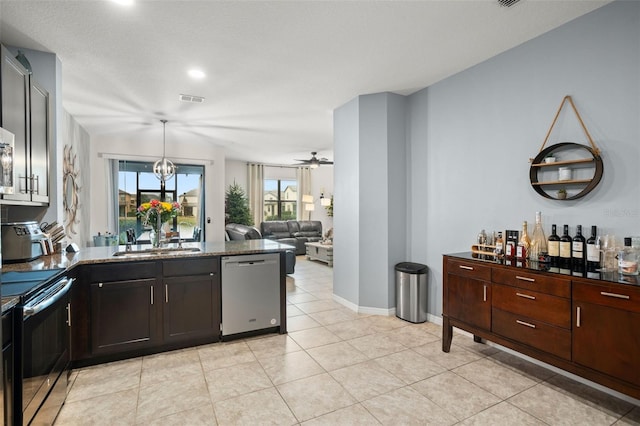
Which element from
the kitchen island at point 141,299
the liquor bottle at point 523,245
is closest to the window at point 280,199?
the kitchen island at point 141,299

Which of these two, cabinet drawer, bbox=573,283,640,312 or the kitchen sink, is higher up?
the kitchen sink

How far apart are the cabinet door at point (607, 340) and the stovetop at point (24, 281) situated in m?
3.21

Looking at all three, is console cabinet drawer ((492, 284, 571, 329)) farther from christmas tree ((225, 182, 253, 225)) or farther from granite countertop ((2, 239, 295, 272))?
christmas tree ((225, 182, 253, 225))

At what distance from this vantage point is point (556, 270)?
2.29 metres

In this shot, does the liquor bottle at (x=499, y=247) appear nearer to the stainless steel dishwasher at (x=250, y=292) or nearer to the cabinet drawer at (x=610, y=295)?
the cabinet drawer at (x=610, y=295)

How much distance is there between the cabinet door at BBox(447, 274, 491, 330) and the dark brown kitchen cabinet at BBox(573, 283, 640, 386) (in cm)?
62

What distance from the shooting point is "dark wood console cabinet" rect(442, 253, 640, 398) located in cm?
191

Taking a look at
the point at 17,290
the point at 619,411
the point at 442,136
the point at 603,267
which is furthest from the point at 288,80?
the point at 619,411

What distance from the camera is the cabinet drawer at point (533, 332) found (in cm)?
219

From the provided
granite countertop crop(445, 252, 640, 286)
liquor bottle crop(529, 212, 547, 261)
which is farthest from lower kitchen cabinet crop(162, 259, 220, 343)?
liquor bottle crop(529, 212, 547, 261)

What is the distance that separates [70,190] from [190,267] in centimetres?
315

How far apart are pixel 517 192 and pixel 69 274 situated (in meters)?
3.80

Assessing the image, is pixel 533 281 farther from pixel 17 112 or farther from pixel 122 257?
pixel 17 112

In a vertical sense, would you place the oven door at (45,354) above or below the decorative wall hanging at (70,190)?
below
